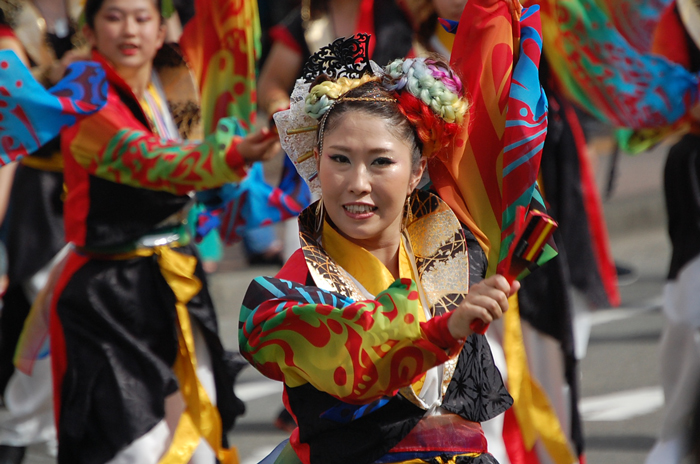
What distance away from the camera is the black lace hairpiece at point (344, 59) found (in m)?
2.29

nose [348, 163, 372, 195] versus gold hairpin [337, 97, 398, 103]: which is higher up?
gold hairpin [337, 97, 398, 103]

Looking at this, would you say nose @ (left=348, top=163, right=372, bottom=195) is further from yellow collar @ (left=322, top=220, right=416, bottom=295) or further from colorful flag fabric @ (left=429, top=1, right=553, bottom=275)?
colorful flag fabric @ (left=429, top=1, right=553, bottom=275)

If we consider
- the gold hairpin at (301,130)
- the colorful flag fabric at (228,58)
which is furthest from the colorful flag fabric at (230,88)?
the gold hairpin at (301,130)

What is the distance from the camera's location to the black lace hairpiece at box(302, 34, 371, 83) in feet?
7.50

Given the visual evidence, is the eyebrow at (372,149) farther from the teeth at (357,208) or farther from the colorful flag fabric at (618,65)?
the colorful flag fabric at (618,65)

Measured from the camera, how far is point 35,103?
130 inches

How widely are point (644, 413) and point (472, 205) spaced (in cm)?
303

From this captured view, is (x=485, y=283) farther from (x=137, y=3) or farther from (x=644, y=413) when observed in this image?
(x=644, y=413)

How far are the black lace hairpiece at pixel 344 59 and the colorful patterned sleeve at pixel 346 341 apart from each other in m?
0.52

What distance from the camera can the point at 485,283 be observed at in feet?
5.96

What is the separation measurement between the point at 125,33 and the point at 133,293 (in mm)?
881

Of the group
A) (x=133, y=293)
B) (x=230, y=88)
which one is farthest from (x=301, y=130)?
(x=230, y=88)

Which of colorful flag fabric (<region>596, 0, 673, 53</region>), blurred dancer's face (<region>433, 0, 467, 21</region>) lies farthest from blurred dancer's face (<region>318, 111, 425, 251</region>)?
colorful flag fabric (<region>596, 0, 673, 53</region>)

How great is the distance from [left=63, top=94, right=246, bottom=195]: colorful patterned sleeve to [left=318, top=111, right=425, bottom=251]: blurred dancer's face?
3.42 feet
